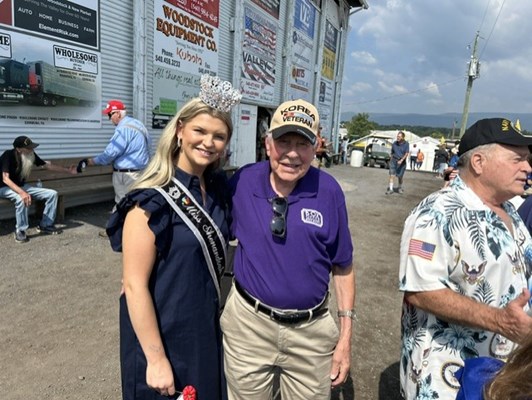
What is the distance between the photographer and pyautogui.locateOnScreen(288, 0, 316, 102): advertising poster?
54.4ft

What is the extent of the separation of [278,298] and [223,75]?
10982mm

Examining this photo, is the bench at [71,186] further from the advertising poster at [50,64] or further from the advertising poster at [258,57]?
the advertising poster at [258,57]

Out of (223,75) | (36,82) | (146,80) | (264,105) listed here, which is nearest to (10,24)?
(36,82)

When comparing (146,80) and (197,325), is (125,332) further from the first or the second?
(146,80)

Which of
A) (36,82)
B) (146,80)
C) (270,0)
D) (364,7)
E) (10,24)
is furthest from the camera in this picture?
(364,7)

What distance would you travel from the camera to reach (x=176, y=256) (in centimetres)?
167

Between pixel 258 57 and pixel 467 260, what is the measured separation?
13212mm

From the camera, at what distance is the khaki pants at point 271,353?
196cm

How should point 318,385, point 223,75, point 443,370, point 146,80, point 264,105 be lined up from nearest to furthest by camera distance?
point 443,370 < point 318,385 < point 146,80 < point 223,75 < point 264,105

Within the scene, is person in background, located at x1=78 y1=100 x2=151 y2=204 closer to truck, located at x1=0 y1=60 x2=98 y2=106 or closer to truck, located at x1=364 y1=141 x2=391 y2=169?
truck, located at x1=0 y1=60 x2=98 y2=106

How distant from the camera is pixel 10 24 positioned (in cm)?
628

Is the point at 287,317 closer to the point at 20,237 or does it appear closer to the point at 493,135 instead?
the point at 493,135

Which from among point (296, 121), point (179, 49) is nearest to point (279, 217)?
point (296, 121)

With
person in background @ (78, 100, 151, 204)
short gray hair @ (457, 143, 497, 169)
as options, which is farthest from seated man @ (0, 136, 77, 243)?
short gray hair @ (457, 143, 497, 169)
